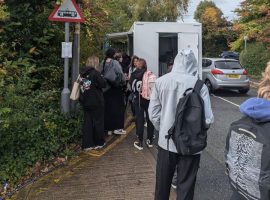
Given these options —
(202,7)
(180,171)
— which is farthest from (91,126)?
(202,7)

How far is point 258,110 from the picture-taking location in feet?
8.25

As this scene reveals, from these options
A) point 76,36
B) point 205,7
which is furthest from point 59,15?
point 205,7

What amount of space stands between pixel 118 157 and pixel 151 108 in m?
2.75

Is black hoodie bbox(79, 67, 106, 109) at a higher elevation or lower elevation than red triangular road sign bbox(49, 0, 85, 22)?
lower

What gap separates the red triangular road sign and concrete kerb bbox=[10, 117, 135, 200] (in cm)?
245

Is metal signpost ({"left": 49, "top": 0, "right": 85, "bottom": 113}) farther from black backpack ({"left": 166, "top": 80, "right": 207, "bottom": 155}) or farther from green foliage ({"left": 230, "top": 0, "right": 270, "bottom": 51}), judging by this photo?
green foliage ({"left": 230, "top": 0, "right": 270, "bottom": 51})

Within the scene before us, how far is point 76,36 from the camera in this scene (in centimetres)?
760

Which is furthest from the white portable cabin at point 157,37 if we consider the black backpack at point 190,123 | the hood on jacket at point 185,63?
the black backpack at point 190,123

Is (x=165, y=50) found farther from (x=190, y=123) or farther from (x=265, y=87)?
(x=265, y=87)

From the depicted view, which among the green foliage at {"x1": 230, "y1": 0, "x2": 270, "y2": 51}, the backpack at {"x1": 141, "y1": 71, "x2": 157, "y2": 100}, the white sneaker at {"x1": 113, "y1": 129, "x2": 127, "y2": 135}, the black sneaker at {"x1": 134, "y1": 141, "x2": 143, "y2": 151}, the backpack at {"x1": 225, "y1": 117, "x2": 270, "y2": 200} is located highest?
the green foliage at {"x1": 230, "y1": 0, "x2": 270, "y2": 51}

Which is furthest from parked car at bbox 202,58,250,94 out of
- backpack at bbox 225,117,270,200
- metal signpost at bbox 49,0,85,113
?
backpack at bbox 225,117,270,200

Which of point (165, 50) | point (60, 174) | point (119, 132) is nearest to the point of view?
point (60, 174)

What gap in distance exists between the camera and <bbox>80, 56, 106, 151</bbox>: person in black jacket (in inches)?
275

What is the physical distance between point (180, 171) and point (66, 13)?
406 cm
